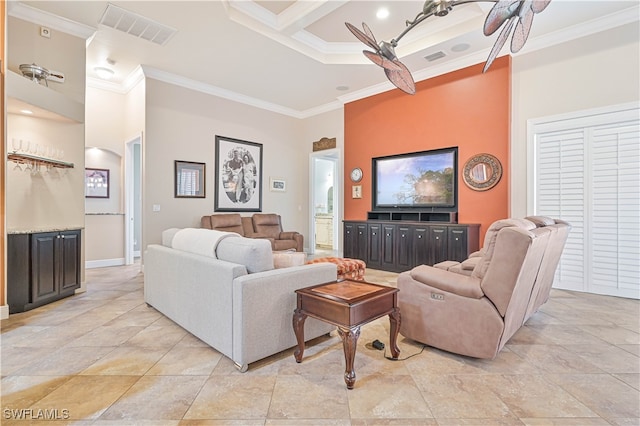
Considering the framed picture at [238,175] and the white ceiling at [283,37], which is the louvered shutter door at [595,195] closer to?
the white ceiling at [283,37]

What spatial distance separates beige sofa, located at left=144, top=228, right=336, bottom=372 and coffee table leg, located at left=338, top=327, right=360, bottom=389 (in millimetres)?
557

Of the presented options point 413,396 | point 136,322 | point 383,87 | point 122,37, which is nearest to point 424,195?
point 383,87

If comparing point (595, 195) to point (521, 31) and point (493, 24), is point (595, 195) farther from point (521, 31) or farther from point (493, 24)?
point (493, 24)

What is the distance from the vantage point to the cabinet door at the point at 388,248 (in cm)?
527

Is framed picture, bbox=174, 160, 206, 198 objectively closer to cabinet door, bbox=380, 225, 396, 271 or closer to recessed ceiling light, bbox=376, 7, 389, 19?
cabinet door, bbox=380, 225, 396, 271

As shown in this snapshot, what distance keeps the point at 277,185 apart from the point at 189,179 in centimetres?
204

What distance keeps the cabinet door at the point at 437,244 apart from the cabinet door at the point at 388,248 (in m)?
0.66

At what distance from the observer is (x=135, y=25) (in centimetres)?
391

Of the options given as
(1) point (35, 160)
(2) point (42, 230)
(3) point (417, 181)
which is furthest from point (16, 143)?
(3) point (417, 181)

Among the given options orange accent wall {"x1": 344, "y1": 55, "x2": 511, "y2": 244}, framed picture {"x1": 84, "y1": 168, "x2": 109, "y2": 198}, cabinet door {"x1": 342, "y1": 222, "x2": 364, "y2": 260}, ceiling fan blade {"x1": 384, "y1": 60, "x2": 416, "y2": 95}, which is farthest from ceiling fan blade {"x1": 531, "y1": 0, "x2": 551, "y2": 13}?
framed picture {"x1": 84, "y1": 168, "x2": 109, "y2": 198}

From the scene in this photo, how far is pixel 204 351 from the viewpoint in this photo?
2.36m

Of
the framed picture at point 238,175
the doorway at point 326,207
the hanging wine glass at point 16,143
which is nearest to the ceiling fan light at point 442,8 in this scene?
the hanging wine glass at point 16,143

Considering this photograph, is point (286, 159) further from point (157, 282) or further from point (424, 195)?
point (157, 282)

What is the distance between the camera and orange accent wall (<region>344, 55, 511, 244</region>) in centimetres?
452
